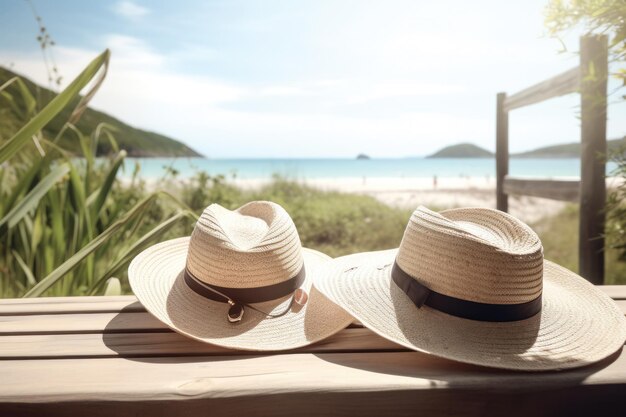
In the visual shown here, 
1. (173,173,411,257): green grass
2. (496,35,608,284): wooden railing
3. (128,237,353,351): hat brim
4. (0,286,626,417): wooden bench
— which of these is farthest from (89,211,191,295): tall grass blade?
(173,173,411,257): green grass

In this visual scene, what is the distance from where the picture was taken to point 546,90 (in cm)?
336

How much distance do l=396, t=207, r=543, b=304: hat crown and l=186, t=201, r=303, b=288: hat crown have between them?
34 centimetres

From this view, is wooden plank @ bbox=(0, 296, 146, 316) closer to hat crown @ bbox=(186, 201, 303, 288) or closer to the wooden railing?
hat crown @ bbox=(186, 201, 303, 288)

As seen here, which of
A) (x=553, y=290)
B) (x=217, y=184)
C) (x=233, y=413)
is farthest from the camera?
(x=217, y=184)

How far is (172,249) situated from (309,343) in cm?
71

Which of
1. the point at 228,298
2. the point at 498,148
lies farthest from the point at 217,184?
the point at 228,298

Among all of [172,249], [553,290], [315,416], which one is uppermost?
[172,249]

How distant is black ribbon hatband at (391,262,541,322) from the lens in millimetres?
1071

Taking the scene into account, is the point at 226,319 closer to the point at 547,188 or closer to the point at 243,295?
the point at 243,295

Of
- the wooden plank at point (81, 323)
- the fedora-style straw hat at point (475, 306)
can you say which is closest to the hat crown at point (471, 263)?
the fedora-style straw hat at point (475, 306)

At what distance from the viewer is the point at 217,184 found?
207 inches

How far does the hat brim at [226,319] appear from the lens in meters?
1.08

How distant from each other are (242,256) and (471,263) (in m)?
0.60

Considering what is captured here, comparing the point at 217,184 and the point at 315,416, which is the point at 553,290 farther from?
the point at 217,184
